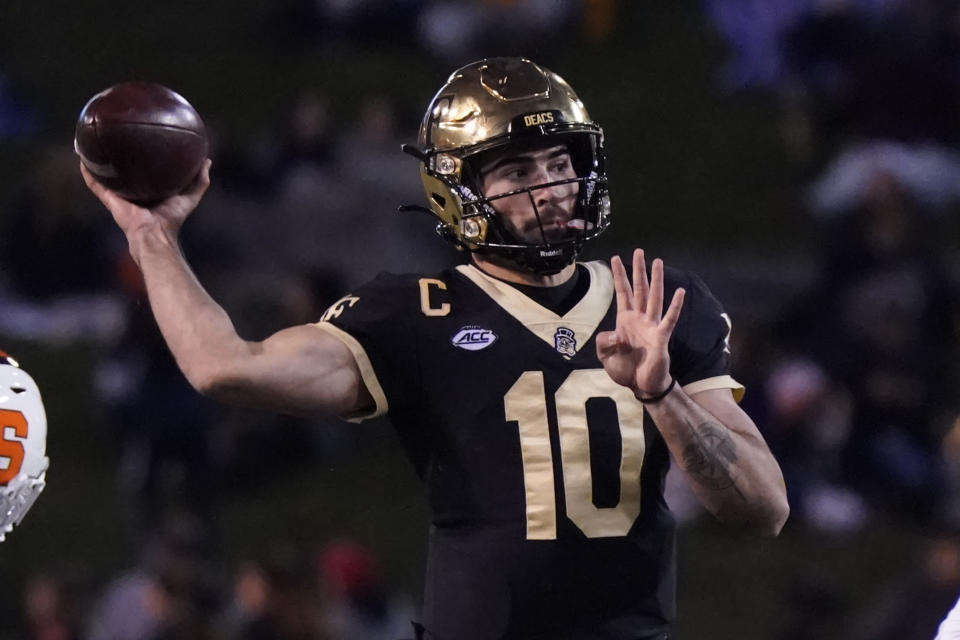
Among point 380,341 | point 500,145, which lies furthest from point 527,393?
point 500,145

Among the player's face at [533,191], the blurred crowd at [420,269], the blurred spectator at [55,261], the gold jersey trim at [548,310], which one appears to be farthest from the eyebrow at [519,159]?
the blurred spectator at [55,261]

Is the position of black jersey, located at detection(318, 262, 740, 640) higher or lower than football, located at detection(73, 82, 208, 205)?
lower

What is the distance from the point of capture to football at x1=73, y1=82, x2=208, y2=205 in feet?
7.98

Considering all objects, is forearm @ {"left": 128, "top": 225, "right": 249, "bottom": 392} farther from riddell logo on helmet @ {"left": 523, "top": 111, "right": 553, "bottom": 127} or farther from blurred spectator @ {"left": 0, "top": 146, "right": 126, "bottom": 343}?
blurred spectator @ {"left": 0, "top": 146, "right": 126, "bottom": 343}

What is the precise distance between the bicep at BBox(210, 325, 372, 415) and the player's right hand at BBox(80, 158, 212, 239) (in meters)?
0.27

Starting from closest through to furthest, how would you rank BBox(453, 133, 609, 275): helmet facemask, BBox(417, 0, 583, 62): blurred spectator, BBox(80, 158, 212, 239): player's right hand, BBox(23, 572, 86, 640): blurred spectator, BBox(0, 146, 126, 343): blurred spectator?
BBox(80, 158, 212, 239): player's right hand → BBox(453, 133, 609, 275): helmet facemask → BBox(23, 572, 86, 640): blurred spectator → BBox(0, 146, 126, 343): blurred spectator → BBox(417, 0, 583, 62): blurred spectator

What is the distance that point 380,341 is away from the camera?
2.50 meters

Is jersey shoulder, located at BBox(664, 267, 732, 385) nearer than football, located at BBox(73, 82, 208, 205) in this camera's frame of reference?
No

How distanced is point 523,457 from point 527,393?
0.12 m

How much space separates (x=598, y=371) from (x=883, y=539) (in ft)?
9.80

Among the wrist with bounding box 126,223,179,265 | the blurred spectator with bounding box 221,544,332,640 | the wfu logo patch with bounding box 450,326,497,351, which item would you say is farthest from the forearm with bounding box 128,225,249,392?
the blurred spectator with bounding box 221,544,332,640

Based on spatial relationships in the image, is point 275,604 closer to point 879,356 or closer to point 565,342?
point 879,356

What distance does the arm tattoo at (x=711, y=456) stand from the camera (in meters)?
2.34

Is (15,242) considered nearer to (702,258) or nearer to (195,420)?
(195,420)
